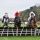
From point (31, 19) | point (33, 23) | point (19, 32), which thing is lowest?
point (19, 32)

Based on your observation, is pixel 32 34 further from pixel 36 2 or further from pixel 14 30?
pixel 36 2

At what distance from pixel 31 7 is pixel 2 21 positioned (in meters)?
0.94

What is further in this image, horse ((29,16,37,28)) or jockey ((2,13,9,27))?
horse ((29,16,37,28))

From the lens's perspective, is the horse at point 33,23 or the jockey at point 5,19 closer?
the jockey at point 5,19

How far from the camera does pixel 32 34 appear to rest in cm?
504

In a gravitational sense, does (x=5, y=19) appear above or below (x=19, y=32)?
above

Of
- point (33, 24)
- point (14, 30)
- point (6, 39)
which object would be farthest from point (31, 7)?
point (6, 39)

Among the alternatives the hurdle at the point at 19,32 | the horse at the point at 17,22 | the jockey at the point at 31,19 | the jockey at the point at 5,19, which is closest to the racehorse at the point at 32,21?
the jockey at the point at 31,19

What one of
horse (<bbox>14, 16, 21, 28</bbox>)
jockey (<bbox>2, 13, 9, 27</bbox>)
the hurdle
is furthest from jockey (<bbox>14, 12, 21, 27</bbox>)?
jockey (<bbox>2, 13, 9, 27</bbox>)

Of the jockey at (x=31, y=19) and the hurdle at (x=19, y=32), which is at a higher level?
the jockey at (x=31, y=19)

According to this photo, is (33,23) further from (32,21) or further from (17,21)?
(17,21)

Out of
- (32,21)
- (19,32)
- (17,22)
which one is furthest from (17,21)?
(32,21)

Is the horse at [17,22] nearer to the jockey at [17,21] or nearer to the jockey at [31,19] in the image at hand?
the jockey at [17,21]

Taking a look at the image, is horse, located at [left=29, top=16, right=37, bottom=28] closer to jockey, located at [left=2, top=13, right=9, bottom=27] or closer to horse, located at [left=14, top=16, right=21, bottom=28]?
horse, located at [left=14, top=16, right=21, bottom=28]
